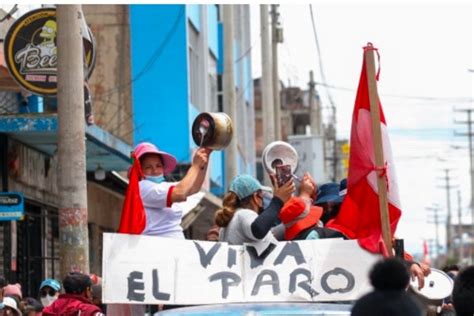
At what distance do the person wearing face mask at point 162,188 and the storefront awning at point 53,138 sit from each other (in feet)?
27.1

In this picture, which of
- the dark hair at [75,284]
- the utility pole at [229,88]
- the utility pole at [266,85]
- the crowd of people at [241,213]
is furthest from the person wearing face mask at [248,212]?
the utility pole at [266,85]

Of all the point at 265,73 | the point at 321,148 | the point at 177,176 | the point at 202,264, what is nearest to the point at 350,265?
the point at 202,264

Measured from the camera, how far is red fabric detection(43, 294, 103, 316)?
424 inches

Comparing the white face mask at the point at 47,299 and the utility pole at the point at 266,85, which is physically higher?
the utility pole at the point at 266,85

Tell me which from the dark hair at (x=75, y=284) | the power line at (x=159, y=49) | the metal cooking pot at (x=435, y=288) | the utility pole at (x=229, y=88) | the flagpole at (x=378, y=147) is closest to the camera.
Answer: the flagpole at (x=378, y=147)

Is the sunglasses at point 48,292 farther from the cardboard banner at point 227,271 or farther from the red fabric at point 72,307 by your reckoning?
the cardboard banner at point 227,271

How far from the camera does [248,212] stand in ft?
32.1

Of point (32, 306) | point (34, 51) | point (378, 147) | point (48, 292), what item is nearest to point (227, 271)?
point (378, 147)

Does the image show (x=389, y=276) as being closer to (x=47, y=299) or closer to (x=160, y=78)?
(x=47, y=299)

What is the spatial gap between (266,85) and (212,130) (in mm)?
25209

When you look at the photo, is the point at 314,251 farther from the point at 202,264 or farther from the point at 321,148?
the point at 321,148

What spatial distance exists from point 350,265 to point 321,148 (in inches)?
2050

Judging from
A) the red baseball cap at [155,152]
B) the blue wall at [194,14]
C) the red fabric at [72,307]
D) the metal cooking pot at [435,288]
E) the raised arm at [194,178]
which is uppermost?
the blue wall at [194,14]

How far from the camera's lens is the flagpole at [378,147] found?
9.06m
